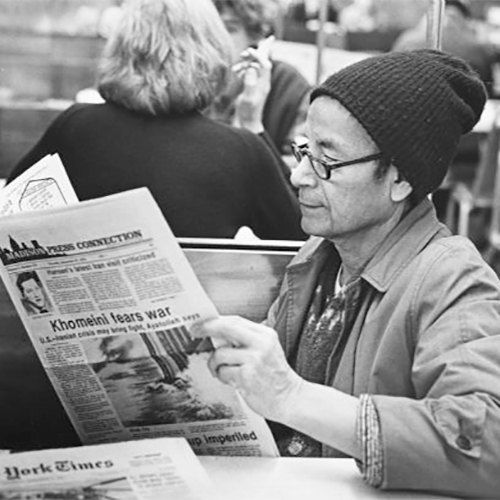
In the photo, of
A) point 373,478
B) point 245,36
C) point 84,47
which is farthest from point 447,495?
point 84,47

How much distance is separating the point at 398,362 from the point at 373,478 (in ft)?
0.64

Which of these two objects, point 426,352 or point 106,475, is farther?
point 426,352

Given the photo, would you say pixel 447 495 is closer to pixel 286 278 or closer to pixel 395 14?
pixel 286 278

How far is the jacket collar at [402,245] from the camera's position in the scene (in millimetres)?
1498

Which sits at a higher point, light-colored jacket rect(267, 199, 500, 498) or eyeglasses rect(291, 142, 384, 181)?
eyeglasses rect(291, 142, 384, 181)

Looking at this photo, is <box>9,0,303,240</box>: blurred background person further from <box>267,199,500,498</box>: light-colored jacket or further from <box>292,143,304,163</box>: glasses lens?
<box>292,143,304,163</box>: glasses lens

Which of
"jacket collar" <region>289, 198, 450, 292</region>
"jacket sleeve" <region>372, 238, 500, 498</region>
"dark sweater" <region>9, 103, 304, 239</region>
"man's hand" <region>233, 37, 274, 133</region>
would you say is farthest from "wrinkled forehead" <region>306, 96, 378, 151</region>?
"man's hand" <region>233, 37, 274, 133</region>

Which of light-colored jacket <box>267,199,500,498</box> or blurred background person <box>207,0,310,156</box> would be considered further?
blurred background person <box>207,0,310,156</box>

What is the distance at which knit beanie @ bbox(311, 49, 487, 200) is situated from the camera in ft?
4.84

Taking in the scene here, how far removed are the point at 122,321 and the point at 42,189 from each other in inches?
13.6

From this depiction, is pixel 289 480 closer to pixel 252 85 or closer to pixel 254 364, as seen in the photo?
pixel 254 364

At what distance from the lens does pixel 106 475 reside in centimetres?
125

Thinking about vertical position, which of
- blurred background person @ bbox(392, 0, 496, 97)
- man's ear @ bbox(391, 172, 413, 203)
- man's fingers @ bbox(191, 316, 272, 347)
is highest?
man's ear @ bbox(391, 172, 413, 203)

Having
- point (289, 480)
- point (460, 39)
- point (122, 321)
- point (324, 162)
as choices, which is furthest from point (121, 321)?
point (460, 39)
